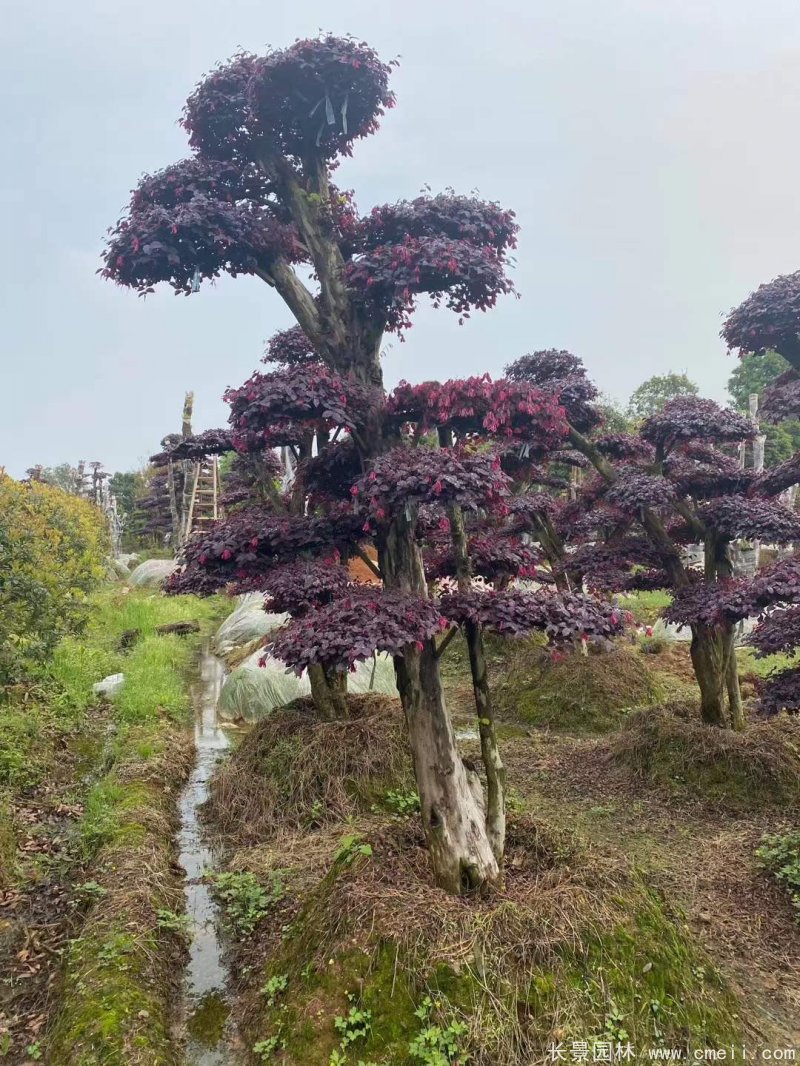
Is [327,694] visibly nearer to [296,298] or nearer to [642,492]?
[642,492]

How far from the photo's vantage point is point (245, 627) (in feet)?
45.0

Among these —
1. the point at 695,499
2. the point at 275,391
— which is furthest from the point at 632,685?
the point at 275,391

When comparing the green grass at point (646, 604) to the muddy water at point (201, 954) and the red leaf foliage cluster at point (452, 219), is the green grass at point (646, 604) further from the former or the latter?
the red leaf foliage cluster at point (452, 219)

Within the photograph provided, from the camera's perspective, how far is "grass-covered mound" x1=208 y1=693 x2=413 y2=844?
18.4ft

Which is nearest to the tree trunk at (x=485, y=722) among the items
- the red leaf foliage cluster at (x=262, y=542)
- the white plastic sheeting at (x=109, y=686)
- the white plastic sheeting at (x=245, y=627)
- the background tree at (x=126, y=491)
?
the red leaf foliage cluster at (x=262, y=542)

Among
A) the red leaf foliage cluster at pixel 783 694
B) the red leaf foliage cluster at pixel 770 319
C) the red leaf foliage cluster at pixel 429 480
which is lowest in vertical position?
the red leaf foliage cluster at pixel 783 694

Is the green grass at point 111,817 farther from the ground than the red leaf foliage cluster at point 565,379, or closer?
closer

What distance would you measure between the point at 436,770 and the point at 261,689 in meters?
5.42

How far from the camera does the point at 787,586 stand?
5.05 metres

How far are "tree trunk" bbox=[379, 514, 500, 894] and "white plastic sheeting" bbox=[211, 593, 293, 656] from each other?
9.14 meters

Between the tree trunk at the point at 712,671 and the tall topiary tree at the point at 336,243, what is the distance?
11.6 ft

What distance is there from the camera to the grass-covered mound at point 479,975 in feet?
9.66

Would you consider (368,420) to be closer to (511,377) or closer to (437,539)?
(437,539)

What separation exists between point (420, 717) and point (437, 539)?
4.78 feet
